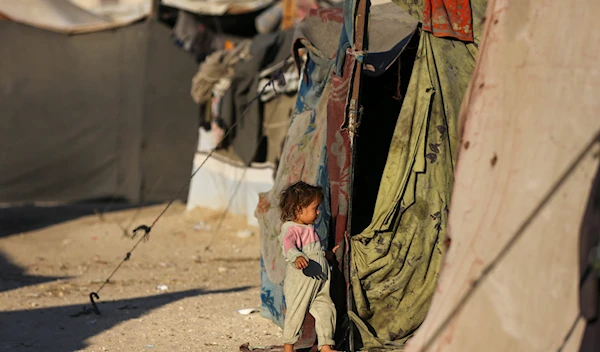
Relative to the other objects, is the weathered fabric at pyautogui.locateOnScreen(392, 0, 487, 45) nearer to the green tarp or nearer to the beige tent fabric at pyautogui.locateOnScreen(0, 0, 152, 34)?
the green tarp

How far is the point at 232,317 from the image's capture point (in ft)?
19.1

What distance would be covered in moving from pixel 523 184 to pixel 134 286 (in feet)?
15.5

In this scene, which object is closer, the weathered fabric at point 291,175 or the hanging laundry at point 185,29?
the weathered fabric at point 291,175

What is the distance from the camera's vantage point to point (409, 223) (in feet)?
16.6

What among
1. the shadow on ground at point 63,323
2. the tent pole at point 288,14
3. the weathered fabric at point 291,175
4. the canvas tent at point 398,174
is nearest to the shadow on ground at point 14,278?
the shadow on ground at point 63,323

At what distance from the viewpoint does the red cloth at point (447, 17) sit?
5.16 meters

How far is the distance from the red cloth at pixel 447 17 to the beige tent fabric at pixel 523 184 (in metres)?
1.54

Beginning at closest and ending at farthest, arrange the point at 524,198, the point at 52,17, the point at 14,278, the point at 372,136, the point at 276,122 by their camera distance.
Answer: the point at 524,198 < the point at 372,136 < the point at 14,278 < the point at 276,122 < the point at 52,17

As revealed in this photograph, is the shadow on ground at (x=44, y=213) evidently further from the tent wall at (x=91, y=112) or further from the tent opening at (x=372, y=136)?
the tent opening at (x=372, y=136)

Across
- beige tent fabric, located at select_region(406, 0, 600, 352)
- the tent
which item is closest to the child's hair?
beige tent fabric, located at select_region(406, 0, 600, 352)

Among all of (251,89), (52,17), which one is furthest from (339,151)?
(52,17)

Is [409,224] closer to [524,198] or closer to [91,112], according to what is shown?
[524,198]

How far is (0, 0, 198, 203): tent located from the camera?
41.2ft

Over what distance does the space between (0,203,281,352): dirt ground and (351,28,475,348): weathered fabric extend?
69 centimetres
